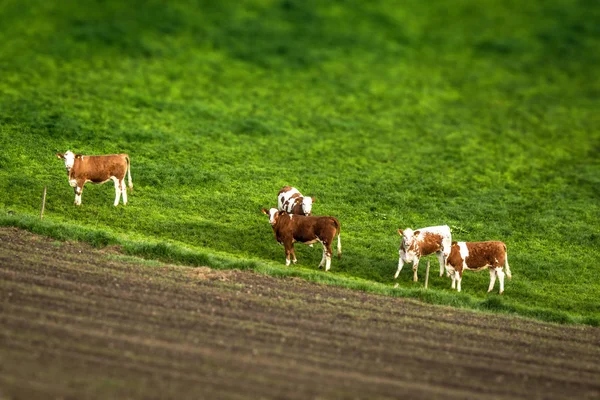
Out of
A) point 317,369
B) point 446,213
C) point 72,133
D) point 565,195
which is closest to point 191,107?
point 72,133

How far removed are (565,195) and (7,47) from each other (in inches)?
1274

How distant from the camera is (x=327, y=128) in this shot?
149 ft

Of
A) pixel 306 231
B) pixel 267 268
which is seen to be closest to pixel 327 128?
pixel 306 231

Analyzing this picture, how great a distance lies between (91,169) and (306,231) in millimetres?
8394

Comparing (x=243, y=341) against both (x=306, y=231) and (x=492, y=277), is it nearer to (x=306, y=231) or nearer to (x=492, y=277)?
(x=306, y=231)

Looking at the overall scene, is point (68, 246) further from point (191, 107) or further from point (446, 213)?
point (191, 107)

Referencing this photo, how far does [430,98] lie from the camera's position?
50.1 meters

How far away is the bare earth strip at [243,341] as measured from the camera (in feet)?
50.8

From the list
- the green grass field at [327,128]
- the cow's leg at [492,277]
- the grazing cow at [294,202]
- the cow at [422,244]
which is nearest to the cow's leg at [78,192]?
the green grass field at [327,128]

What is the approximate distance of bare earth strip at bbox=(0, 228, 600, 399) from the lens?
15492 mm

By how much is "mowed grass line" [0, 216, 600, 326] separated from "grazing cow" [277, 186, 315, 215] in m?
3.31

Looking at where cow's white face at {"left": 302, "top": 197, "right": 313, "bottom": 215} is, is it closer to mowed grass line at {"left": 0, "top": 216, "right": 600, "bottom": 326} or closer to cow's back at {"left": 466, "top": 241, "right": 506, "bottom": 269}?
mowed grass line at {"left": 0, "top": 216, "right": 600, "bottom": 326}

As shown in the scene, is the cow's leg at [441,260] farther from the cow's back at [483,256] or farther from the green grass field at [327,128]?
the cow's back at [483,256]

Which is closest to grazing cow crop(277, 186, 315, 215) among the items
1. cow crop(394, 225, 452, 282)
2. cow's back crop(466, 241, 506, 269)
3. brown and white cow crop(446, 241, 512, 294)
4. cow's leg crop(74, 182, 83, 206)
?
cow crop(394, 225, 452, 282)
